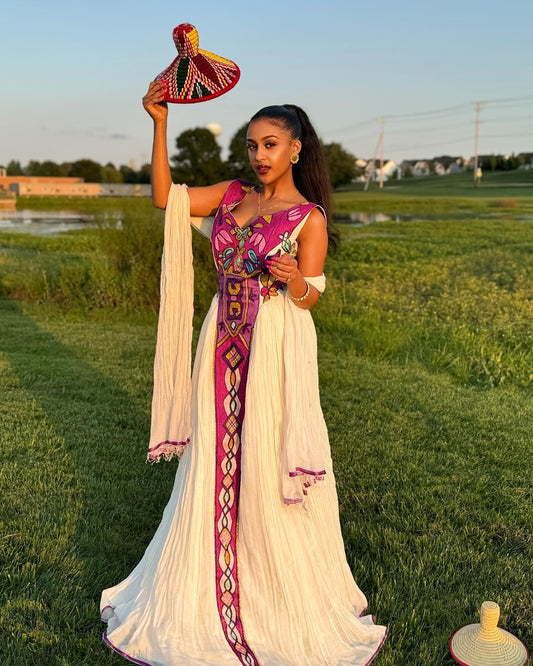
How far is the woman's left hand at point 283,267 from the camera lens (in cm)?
224

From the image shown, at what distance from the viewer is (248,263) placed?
2482 millimetres

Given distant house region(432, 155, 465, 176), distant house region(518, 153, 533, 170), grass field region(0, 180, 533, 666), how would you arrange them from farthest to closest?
distant house region(432, 155, 465, 176)
distant house region(518, 153, 533, 170)
grass field region(0, 180, 533, 666)

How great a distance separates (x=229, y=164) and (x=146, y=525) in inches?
2012

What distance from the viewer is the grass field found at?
9.67ft

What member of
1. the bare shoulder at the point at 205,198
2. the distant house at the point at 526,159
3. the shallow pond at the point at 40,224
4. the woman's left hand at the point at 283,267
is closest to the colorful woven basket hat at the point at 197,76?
the bare shoulder at the point at 205,198

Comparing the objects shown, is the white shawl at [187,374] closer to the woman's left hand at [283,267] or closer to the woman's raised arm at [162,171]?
the woman's raised arm at [162,171]

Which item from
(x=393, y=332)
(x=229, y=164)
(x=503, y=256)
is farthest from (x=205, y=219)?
(x=229, y=164)

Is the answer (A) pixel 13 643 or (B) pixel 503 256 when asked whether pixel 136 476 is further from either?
(B) pixel 503 256

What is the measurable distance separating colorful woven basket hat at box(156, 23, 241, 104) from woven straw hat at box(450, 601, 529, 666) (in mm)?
2162

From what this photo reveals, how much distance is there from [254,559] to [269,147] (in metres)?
1.56

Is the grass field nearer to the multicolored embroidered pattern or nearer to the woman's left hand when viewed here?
the multicolored embroidered pattern

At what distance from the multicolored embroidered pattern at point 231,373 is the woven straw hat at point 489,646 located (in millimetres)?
817

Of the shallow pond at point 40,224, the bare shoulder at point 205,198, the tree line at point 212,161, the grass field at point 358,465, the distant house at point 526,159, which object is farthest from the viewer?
the distant house at point 526,159

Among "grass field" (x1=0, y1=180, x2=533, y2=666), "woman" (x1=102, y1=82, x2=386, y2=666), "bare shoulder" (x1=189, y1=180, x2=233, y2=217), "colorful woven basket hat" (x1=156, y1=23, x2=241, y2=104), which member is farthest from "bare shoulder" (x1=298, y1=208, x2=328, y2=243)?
"grass field" (x1=0, y1=180, x2=533, y2=666)
